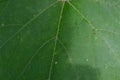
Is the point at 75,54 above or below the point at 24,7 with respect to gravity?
below

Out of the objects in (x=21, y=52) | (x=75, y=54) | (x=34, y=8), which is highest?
(x=34, y=8)

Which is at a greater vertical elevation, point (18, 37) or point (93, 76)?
point (18, 37)

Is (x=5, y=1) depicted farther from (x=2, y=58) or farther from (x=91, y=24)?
(x=91, y=24)

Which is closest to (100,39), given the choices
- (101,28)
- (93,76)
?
(101,28)

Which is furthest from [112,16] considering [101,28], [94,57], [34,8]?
[34,8]

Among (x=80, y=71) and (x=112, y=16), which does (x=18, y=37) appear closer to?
(x=80, y=71)

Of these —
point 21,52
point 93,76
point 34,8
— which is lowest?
point 93,76
